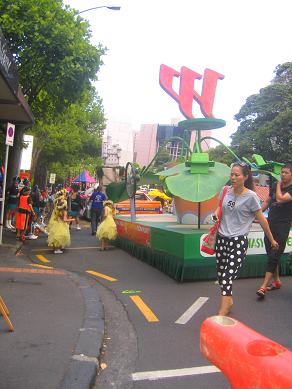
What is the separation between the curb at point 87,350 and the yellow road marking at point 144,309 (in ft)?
1.72

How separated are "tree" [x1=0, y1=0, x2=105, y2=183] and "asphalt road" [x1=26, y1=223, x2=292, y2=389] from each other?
216 inches

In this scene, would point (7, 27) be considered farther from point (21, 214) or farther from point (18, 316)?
point (18, 316)

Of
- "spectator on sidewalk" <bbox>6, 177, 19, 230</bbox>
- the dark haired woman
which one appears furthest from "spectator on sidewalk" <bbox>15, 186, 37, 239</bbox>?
the dark haired woman

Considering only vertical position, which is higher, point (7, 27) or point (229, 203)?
point (7, 27)

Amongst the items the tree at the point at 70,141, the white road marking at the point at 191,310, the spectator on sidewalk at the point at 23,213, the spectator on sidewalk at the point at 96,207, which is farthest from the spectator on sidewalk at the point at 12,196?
the tree at the point at 70,141

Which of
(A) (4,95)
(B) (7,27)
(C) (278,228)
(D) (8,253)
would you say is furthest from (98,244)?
(C) (278,228)

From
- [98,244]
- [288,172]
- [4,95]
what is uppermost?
[4,95]

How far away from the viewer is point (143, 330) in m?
4.80

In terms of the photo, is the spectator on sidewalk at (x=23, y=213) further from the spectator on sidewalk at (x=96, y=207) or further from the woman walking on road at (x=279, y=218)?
the woman walking on road at (x=279, y=218)

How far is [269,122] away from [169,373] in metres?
36.5

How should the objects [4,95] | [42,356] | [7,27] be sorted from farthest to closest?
[7,27] → [4,95] → [42,356]

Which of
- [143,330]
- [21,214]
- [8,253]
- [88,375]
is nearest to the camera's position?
[88,375]

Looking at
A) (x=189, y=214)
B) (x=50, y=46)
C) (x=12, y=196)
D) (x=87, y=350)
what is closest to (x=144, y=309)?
(x=87, y=350)

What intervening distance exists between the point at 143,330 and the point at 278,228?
2569 millimetres
